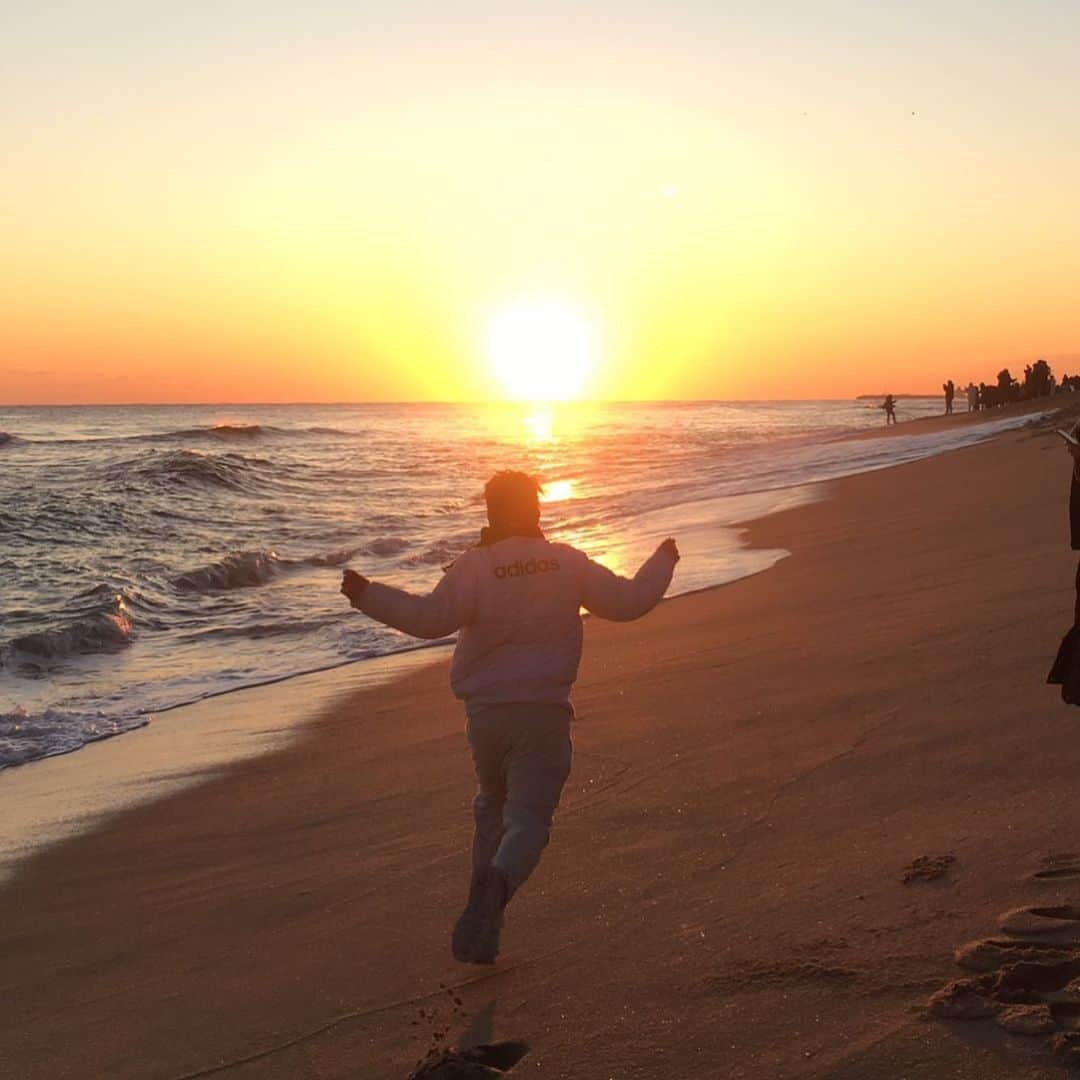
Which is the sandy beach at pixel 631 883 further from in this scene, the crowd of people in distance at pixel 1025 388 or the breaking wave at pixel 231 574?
the crowd of people in distance at pixel 1025 388

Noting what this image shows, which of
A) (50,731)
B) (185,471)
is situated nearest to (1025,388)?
(185,471)

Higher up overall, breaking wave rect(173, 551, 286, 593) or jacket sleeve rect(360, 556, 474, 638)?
jacket sleeve rect(360, 556, 474, 638)

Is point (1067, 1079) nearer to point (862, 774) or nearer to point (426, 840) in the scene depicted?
point (862, 774)

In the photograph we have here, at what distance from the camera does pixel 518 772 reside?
4477 mm

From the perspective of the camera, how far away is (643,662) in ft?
29.1

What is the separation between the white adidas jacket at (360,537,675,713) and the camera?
4.48 meters

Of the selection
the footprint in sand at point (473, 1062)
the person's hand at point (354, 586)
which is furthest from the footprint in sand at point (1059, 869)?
the person's hand at point (354, 586)

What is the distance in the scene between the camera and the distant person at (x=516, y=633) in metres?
4.45

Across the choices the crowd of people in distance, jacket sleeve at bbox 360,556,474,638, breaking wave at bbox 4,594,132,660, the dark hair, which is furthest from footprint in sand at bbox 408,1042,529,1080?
the crowd of people in distance

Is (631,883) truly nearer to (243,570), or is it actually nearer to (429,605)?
(429,605)

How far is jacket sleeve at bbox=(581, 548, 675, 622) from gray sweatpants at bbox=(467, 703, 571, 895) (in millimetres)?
387

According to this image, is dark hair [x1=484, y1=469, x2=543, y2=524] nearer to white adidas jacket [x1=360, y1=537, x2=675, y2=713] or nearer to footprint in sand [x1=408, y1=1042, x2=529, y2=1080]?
white adidas jacket [x1=360, y1=537, x2=675, y2=713]

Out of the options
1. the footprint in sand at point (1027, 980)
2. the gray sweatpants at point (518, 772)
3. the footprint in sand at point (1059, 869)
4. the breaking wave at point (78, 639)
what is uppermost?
the gray sweatpants at point (518, 772)

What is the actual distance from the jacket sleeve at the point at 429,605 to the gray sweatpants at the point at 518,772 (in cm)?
34
